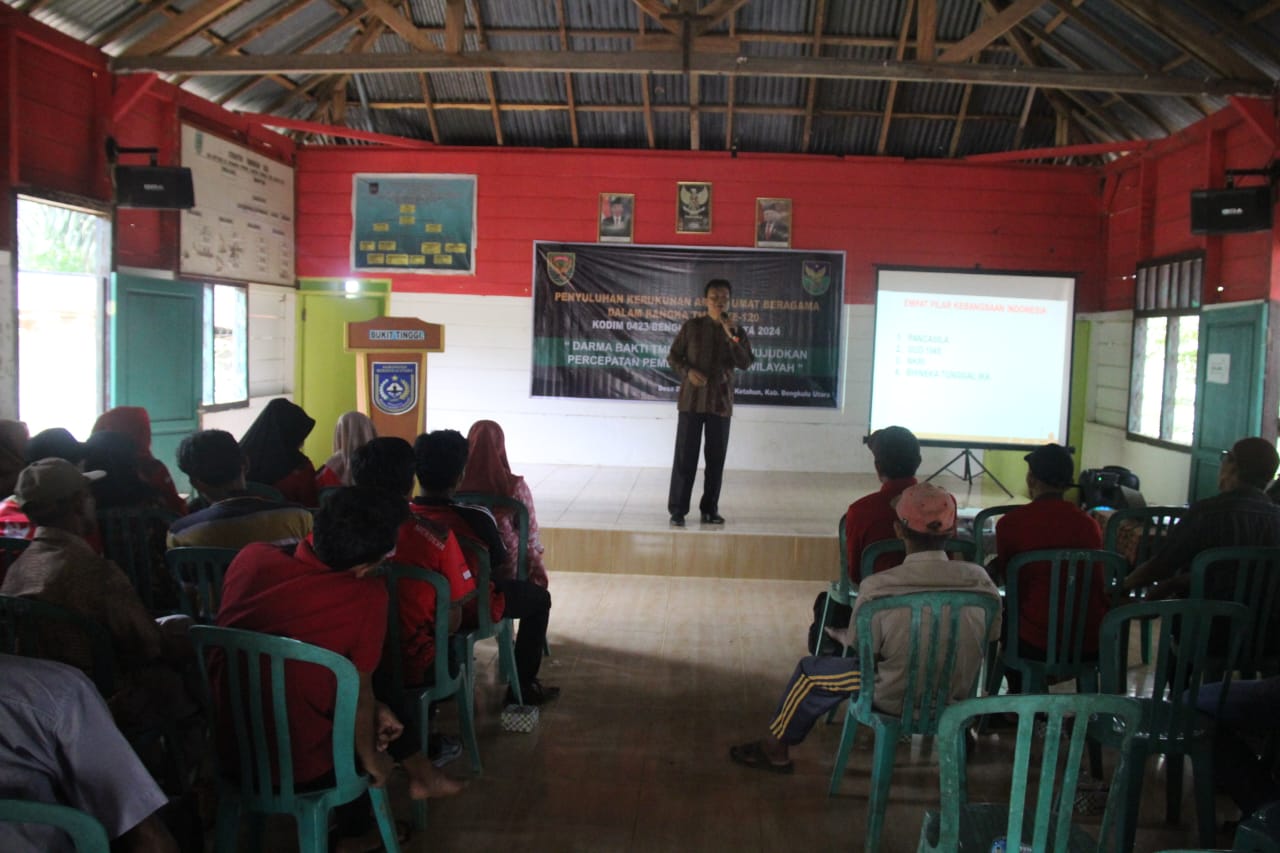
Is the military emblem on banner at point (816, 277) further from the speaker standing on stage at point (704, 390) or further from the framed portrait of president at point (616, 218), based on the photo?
the speaker standing on stage at point (704, 390)

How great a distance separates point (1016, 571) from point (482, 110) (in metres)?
7.06

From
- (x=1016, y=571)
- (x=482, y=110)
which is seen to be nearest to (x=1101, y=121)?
(x=482, y=110)

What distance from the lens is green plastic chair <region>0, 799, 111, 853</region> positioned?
127 centimetres

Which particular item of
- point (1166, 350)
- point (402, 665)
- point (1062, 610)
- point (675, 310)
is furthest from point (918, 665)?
point (675, 310)

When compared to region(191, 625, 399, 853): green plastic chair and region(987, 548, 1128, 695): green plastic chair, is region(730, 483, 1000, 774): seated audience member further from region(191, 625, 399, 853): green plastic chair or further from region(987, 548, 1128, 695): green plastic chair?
region(191, 625, 399, 853): green plastic chair

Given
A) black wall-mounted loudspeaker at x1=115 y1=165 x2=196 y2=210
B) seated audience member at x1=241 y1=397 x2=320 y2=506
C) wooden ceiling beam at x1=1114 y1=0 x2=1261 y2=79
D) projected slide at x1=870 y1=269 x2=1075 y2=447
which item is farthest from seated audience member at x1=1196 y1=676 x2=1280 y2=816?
black wall-mounted loudspeaker at x1=115 y1=165 x2=196 y2=210

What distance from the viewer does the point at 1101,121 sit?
8.32 metres

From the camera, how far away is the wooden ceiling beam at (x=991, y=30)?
5.91 metres

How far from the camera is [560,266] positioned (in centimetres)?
904

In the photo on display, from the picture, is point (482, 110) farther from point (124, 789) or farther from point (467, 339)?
point (124, 789)

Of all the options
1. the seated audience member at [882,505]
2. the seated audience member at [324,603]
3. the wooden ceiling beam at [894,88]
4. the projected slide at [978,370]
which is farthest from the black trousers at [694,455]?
the seated audience member at [324,603]

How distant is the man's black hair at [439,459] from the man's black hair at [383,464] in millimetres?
214

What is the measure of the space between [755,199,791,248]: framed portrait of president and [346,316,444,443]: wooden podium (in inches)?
164

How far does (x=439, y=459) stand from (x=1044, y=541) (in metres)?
1.86
